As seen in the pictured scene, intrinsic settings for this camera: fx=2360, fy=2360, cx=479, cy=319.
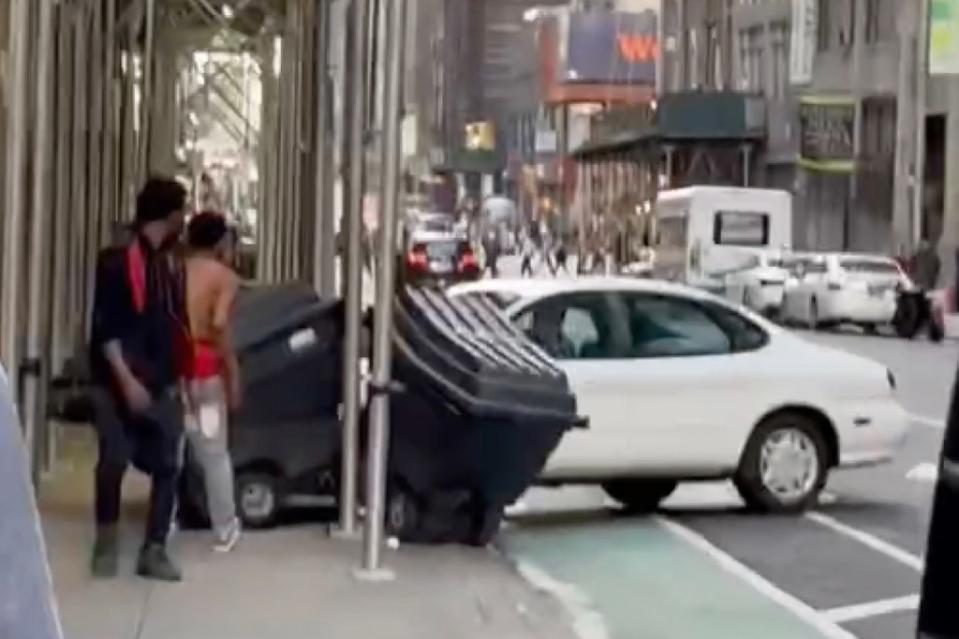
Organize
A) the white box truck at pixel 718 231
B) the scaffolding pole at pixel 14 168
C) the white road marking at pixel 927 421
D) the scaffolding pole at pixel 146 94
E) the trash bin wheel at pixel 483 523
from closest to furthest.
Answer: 1. the scaffolding pole at pixel 14 168
2. the trash bin wheel at pixel 483 523
3. the white road marking at pixel 927 421
4. the scaffolding pole at pixel 146 94
5. the white box truck at pixel 718 231

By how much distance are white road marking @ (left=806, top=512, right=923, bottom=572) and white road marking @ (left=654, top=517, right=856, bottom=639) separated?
95cm

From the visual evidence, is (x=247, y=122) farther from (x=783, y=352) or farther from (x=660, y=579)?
(x=660, y=579)

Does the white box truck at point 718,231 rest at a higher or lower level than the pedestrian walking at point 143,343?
lower

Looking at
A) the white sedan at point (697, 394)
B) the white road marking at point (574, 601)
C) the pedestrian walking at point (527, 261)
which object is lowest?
the pedestrian walking at point (527, 261)

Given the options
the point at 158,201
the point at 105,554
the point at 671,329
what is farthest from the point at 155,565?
the point at 671,329

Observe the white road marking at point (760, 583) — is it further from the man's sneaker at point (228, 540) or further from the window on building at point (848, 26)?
the window on building at point (848, 26)

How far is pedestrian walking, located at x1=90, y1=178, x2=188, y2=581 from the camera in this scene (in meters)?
11.0

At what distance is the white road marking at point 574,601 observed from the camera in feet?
37.2

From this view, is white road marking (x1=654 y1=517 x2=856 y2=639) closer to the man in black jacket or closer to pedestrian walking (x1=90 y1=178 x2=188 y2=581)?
pedestrian walking (x1=90 y1=178 x2=188 y2=581)

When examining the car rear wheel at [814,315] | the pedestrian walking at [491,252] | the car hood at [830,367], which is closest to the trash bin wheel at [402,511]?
the car hood at [830,367]

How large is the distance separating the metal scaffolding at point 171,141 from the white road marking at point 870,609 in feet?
7.78

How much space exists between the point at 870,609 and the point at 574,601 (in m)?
1.52

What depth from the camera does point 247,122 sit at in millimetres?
31516

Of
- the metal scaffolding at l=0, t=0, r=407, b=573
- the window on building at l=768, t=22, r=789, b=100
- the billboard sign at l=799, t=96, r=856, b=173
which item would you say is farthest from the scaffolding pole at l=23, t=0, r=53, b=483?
the window on building at l=768, t=22, r=789, b=100
